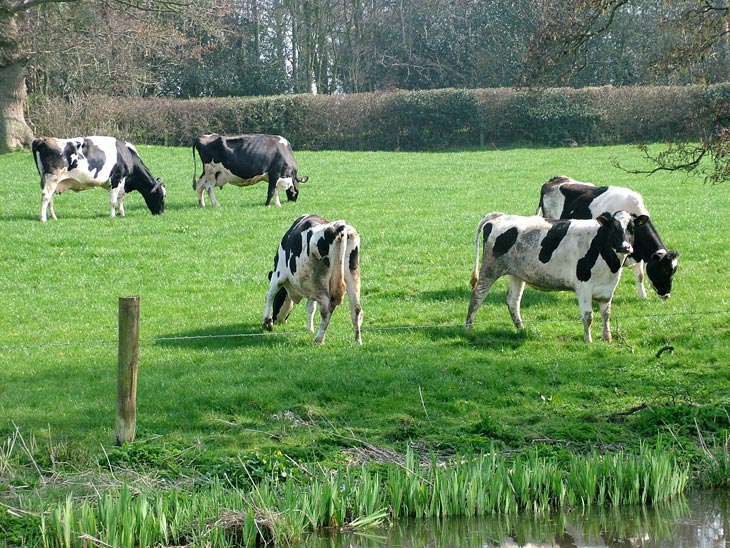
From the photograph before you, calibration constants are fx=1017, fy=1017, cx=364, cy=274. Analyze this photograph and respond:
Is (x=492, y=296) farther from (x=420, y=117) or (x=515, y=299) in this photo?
(x=420, y=117)

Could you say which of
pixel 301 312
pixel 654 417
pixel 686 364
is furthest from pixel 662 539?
pixel 301 312

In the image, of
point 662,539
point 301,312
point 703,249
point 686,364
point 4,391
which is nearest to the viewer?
point 662,539

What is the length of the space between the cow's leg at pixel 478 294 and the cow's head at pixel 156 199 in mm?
13144

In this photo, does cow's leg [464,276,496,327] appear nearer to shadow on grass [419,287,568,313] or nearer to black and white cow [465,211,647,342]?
black and white cow [465,211,647,342]

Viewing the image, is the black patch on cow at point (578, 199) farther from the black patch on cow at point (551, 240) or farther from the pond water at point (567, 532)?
the pond water at point (567, 532)

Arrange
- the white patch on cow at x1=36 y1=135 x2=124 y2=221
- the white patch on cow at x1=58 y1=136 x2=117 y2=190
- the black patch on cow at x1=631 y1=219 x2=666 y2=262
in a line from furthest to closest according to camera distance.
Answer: the white patch on cow at x1=58 y1=136 x2=117 y2=190, the white patch on cow at x1=36 y1=135 x2=124 y2=221, the black patch on cow at x1=631 y1=219 x2=666 y2=262

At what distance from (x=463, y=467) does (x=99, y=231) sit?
16351 millimetres

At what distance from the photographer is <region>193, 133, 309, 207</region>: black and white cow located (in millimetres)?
27875

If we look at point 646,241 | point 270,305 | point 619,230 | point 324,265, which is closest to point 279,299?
point 270,305

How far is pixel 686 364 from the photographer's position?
44.3ft

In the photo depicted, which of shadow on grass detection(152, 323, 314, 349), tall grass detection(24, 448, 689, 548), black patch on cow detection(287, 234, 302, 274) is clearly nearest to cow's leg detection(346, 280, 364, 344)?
shadow on grass detection(152, 323, 314, 349)

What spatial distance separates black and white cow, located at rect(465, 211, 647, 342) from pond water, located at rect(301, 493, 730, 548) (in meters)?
5.79

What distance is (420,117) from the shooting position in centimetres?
4509

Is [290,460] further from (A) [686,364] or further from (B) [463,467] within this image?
(A) [686,364]
